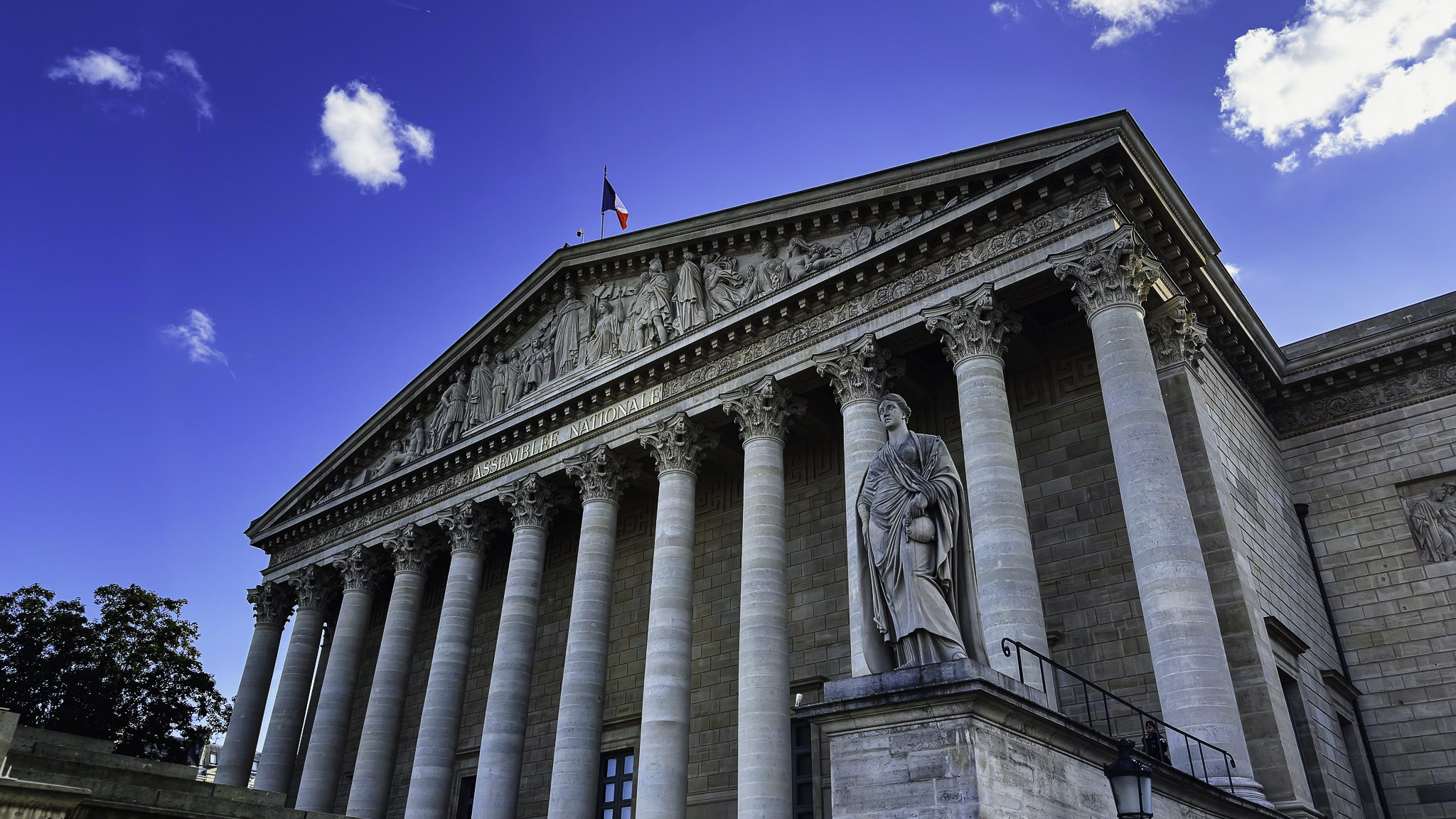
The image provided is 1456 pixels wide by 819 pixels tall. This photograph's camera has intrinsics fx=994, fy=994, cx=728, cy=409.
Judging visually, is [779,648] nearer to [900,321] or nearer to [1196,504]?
[900,321]

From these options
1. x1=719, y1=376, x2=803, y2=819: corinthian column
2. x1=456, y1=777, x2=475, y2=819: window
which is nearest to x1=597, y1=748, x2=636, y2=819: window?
x1=456, y1=777, x2=475, y2=819: window

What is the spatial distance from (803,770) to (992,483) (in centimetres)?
770

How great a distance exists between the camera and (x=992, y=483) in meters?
15.4

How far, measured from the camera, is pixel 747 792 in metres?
16.1

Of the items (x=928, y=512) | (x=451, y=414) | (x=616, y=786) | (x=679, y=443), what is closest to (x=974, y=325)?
(x=679, y=443)

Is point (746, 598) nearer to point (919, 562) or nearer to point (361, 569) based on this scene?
point (919, 562)

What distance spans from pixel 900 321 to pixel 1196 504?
5840 mm

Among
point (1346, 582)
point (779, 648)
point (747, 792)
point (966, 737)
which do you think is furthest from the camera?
point (1346, 582)

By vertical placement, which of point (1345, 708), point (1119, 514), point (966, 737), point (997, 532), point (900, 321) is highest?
point (900, 321)

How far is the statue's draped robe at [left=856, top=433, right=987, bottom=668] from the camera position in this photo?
856 centimetres

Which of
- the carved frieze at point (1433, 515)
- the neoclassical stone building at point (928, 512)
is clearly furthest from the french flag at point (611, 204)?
the carved frieze at point (1433, 515)

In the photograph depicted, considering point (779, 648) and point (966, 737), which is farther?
point (779, 648)

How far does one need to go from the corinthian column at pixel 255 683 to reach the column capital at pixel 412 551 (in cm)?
679

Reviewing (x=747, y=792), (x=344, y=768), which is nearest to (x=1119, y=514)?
(x=747, y=792)
